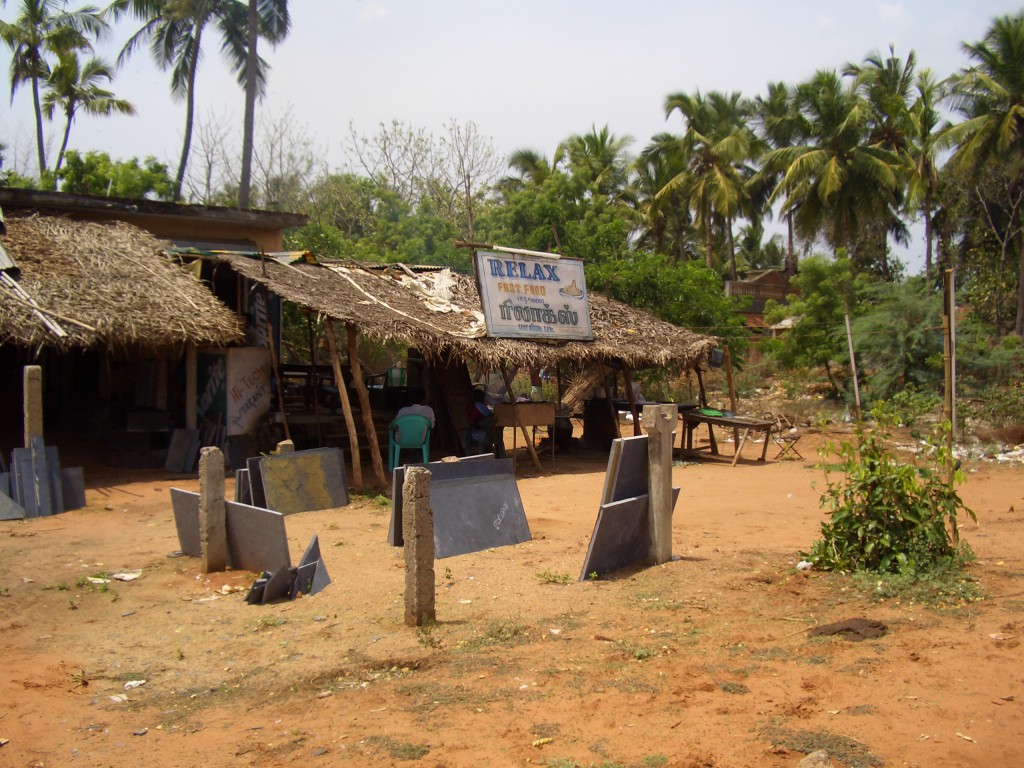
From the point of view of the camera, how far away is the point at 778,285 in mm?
40062

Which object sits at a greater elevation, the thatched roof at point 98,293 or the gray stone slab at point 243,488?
the thatched roof at point 98,293

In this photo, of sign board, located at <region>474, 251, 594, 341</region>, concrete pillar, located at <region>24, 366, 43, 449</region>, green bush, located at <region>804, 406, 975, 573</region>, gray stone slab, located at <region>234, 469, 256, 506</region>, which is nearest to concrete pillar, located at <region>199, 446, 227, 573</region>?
gray stone slab, located at <region>234, 469, 256, 506</region>

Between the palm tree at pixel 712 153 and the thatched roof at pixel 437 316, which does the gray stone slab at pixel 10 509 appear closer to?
the thatched roof at pixel 437 316

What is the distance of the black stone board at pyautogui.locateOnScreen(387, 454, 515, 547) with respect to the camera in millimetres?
8055

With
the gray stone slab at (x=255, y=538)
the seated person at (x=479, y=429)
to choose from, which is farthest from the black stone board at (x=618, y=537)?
the seated person at (x=479, y=429)

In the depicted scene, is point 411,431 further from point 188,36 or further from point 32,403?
point 188,36

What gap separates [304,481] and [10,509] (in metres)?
3.21

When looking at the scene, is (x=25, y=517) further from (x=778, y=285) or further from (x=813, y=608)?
(x=778, y=285)

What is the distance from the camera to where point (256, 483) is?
31.3 feet

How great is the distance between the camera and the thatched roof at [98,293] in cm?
1217


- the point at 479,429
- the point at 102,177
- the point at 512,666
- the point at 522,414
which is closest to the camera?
the point at 512,666

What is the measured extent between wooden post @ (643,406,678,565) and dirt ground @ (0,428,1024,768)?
0.28 metres

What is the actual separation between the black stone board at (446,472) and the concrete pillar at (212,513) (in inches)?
56.3

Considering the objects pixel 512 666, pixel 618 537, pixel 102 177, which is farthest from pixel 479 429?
pixel 102 177
